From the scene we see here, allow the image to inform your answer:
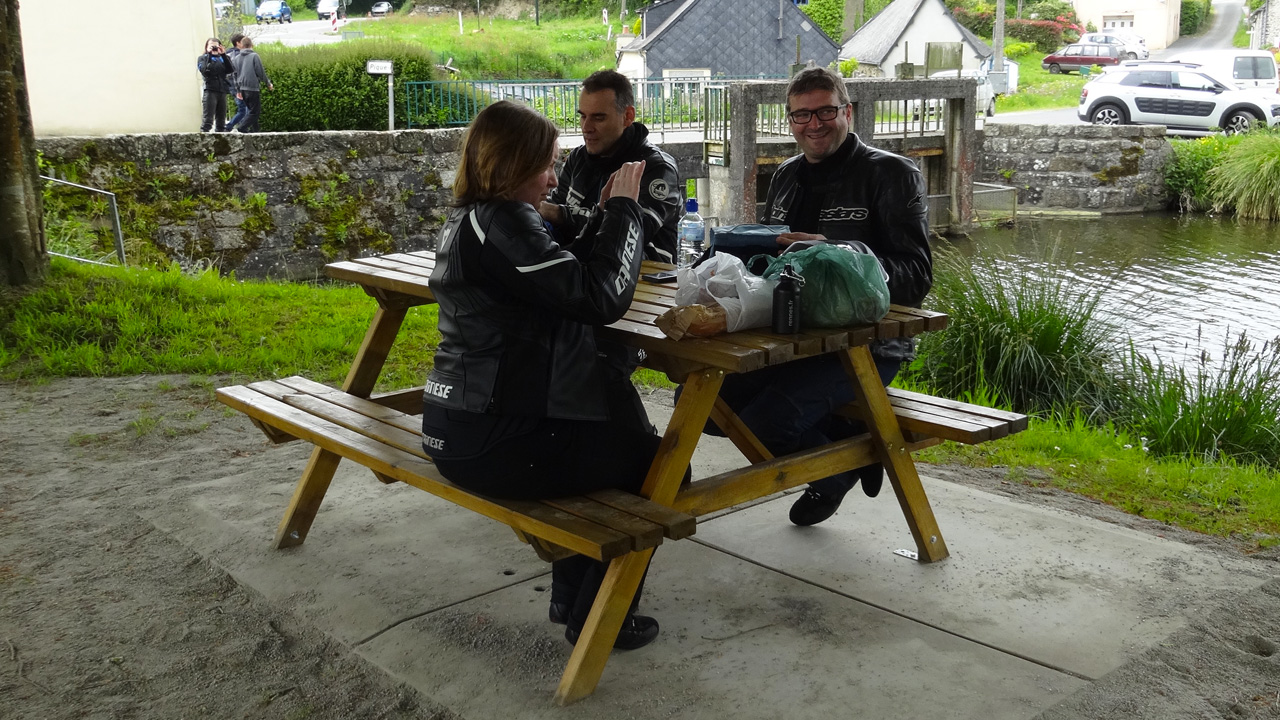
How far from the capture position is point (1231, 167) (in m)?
20.6

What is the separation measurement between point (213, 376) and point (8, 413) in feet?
3.40

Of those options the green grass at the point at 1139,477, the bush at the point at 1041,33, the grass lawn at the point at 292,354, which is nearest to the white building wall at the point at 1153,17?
the bush at the point at 1041,33

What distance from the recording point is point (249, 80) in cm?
1541

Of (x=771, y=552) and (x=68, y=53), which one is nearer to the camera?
(x=771, y=552)

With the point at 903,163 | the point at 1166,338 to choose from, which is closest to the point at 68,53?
the point at 1166,338

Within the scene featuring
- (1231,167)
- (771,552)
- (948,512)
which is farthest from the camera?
(1231,167)

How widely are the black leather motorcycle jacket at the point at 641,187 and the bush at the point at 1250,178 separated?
18.8 m

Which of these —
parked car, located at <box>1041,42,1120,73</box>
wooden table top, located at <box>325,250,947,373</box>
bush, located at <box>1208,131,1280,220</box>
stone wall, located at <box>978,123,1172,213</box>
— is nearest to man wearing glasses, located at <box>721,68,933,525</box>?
wooden table top, located at <box>325,250,947,373</box>

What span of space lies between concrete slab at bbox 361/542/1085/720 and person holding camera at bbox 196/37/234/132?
44.9 feet

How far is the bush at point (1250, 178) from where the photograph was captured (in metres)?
19.7

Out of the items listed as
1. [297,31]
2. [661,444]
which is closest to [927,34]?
[297,31]

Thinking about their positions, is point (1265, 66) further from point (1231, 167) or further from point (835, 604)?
point (835, 604)

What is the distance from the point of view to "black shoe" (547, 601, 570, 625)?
3012mm

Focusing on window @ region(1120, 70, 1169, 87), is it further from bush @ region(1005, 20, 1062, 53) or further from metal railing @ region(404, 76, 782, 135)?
bush @ region(1005, 20, 1062, 53)
